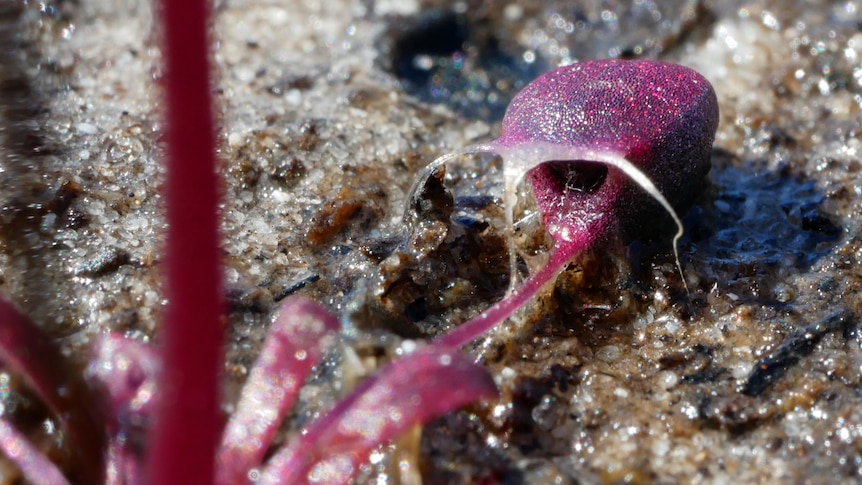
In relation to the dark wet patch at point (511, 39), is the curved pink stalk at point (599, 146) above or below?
above

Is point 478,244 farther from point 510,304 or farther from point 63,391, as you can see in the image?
point 63,391

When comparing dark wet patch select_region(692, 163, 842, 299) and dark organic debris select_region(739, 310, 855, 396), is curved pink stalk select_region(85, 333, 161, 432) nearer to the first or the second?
dark organic debris select_region(739, 310, 855, 396)

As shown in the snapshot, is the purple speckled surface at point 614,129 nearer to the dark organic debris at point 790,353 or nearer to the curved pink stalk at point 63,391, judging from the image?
the dark organic debris at point 790,353

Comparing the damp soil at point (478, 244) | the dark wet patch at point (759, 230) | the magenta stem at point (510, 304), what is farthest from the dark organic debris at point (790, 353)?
Result: the magenta stem at point (510, 304)

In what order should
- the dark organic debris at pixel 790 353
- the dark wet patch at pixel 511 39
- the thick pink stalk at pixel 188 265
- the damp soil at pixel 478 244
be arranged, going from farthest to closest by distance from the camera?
the dark wet patch at pixel 511 39 < the dark organic debris at pixel 790 353 < the damp soil at pixel 478 244 < the thick pink stalk at pixel 188 265

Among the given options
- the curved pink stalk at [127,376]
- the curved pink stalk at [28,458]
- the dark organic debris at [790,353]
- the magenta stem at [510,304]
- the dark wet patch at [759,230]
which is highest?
the curved pink stalk at [127,376]

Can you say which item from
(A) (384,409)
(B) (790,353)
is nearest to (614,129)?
(B) (790,353)

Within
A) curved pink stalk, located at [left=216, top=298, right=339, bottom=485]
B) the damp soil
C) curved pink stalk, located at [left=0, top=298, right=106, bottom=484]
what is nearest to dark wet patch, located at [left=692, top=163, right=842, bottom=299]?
the damp soil
